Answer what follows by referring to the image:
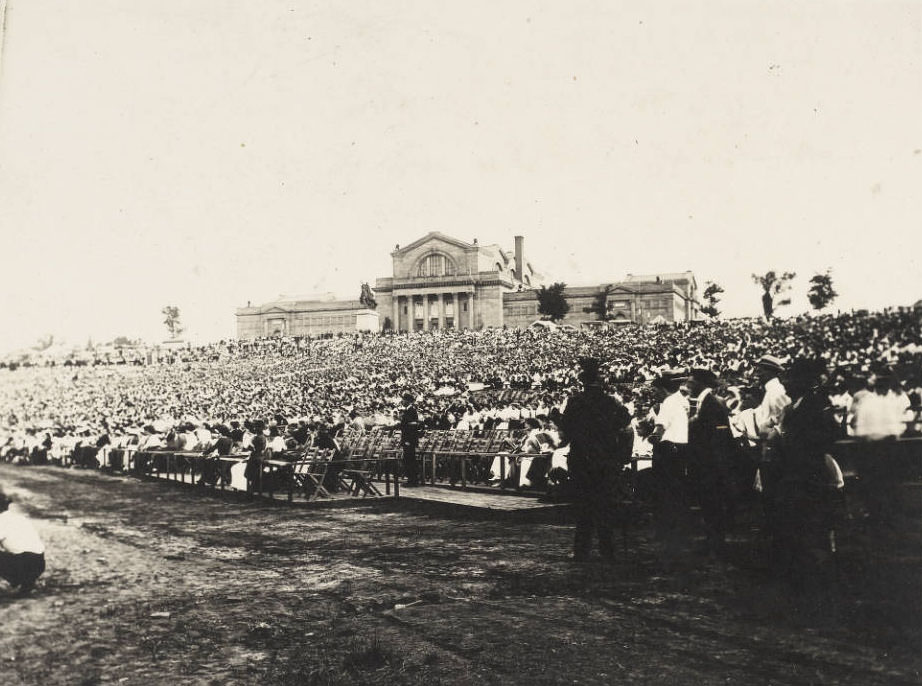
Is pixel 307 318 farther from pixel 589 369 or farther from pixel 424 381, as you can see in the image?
pixel 589 369

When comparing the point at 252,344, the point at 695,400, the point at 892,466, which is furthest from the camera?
the point at 252,344

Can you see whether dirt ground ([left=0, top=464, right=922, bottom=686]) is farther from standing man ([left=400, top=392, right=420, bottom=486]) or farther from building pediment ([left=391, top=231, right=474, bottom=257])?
building pediment ([left=391, top=231, right=474, bottom=257])

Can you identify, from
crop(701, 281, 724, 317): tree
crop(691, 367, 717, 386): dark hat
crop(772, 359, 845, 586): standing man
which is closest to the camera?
crop(772, 359, 845, 586): standing man

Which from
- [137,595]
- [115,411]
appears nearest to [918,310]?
[137,595]

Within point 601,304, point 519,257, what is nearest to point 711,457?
point 601,304

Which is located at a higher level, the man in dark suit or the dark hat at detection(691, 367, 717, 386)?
the dark hat at detection(691, 367, 717, 386)

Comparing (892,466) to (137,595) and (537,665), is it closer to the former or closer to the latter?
(537,665)

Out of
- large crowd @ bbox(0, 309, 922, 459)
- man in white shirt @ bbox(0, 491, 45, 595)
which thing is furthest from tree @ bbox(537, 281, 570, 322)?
man in white shirt @ bbox(0, 491, 45, 595)

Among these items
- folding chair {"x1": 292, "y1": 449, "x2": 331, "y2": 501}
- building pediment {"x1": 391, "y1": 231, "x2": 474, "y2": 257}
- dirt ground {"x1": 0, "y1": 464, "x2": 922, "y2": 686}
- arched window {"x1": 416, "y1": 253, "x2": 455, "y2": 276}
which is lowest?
dirt ground {"x1": 0, "y1": 464, "x2": 922, "y2": 686}
